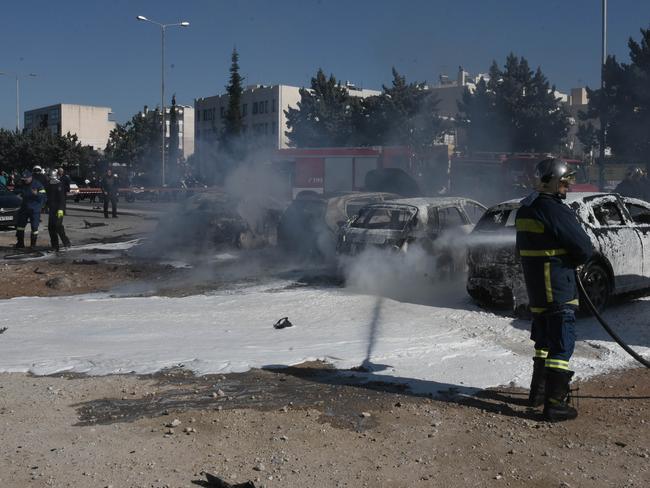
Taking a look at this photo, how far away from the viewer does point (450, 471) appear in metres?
4.14

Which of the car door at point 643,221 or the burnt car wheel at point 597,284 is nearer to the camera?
the burnt car wheel at point 597,284

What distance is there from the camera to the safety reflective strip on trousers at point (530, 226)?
507 cm

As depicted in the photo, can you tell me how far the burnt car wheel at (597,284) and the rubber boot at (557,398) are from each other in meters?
3.01

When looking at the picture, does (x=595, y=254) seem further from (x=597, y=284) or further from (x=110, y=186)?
(x=110, y=186)

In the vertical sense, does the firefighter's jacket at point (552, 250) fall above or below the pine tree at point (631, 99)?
below

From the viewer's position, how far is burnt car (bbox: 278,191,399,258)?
12.5 metres

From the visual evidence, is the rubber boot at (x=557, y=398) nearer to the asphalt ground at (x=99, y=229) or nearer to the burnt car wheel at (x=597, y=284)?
the burnt car wheel at (x=597, y=284)

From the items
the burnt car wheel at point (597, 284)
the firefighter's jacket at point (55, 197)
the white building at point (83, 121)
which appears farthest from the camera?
the white building at point (83, 121)

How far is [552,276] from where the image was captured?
16.5ft

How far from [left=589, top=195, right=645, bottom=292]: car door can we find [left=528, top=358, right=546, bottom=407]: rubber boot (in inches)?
129

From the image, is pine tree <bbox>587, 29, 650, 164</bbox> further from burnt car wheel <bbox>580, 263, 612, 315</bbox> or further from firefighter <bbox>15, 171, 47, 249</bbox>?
burnt car wheel <bbox>580, 263, 612, 315</bbox>


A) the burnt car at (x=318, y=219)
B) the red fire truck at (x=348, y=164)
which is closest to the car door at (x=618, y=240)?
the burnt car at (x=318, y=219)

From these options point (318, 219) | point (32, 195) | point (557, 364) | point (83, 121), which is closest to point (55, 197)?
point (32, 195)

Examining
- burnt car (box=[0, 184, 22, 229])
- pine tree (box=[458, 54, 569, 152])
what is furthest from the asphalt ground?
pine tree (box=[458, 54, 569, 152])
